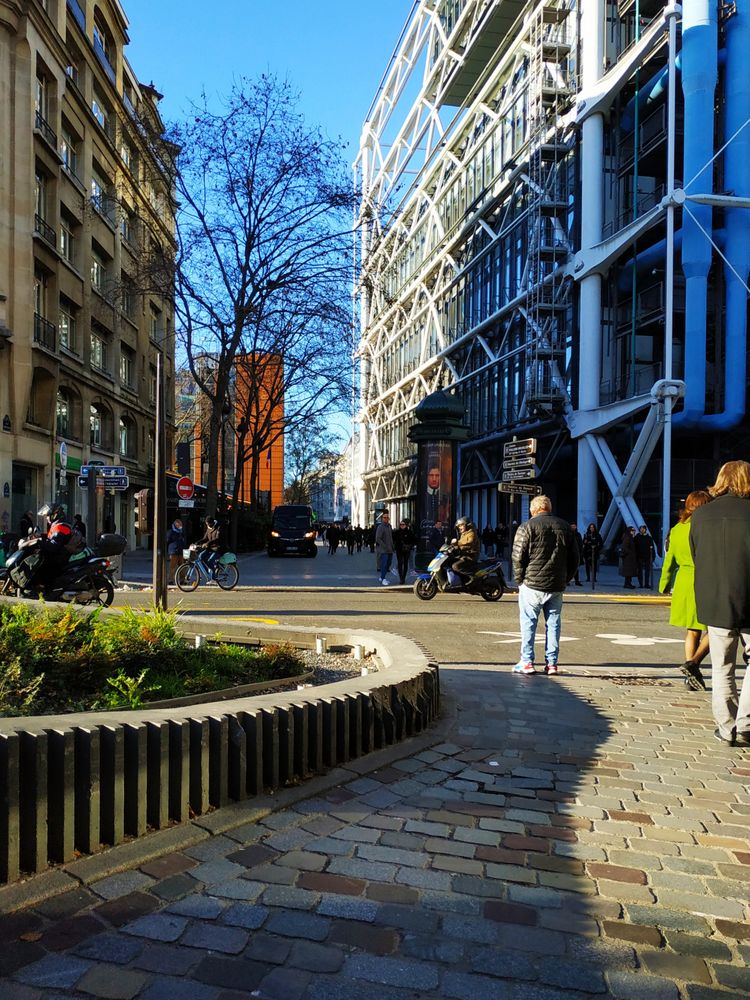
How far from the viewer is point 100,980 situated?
7.41 feet

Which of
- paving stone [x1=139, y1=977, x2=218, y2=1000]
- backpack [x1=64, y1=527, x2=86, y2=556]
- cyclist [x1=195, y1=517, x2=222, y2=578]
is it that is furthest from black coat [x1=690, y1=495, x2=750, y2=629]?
cyclist [x1=195, y1=517, x2=222, y2=578]

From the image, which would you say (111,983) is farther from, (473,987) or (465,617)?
(465,617)

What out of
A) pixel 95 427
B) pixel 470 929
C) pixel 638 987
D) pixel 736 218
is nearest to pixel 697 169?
pixel 736 218

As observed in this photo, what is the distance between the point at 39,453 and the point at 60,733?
27.5m

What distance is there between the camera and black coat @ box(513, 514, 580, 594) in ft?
24.9

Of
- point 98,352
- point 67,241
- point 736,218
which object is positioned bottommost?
point 98,352

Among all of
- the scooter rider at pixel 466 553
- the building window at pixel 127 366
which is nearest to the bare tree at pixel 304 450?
the building window at pixel 127 366

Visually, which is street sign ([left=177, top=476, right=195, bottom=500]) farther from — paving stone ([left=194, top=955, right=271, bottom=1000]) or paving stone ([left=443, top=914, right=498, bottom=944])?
paving stone ([left=194, top=955, right=271, bottom=1000])

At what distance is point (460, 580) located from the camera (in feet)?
51.5

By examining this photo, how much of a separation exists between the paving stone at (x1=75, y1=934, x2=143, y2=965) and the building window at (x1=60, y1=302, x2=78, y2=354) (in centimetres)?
3088

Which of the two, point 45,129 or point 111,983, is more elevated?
point 45,129

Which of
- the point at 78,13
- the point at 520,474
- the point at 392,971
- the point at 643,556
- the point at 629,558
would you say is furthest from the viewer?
the point at 78,13

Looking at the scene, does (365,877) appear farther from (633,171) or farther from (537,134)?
(537,134)

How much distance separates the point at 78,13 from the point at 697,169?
2587cm
